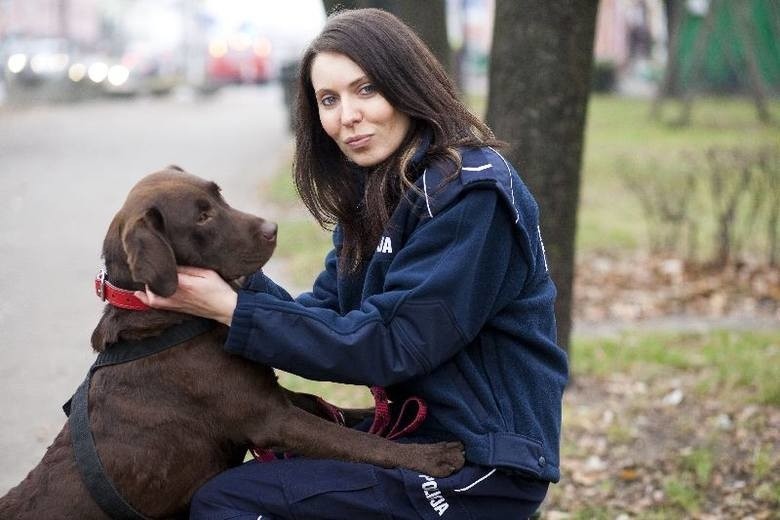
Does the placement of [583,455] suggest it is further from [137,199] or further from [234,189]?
[234,189]

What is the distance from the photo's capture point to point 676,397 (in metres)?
6.53

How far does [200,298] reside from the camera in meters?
3.14

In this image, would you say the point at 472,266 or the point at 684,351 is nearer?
the point at 472,266

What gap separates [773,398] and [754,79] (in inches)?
706

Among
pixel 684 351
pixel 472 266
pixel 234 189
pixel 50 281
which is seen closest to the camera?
pixel 472 266

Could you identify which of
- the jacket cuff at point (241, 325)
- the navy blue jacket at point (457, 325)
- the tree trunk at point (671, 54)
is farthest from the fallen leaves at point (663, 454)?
the tree trunk at point (671, 54)

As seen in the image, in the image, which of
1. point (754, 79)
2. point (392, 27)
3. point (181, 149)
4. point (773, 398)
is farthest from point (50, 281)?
point (754, 79)

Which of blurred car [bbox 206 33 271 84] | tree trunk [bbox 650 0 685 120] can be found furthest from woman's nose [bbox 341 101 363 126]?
blurred car [bbox 206 33 271 84]

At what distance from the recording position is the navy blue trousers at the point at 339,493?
315 centimetres

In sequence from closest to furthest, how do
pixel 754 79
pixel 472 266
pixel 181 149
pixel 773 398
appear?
pixel 472 266 < pixel 773 398 < pixel 181 149 < pixel 754 79

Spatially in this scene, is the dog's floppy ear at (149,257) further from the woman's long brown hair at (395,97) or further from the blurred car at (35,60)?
the blurred car at (35,60)

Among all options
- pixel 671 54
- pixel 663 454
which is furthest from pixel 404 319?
pixel 671 54

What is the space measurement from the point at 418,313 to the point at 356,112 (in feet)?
2.35

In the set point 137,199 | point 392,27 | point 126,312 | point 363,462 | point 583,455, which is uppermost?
point 392,27
